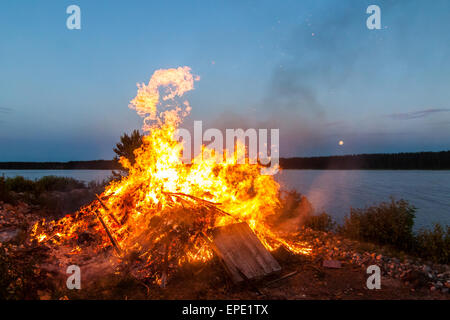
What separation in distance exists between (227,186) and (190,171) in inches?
56.4

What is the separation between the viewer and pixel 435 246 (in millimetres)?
9148

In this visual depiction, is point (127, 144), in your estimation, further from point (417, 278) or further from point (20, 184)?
point (417, 278)

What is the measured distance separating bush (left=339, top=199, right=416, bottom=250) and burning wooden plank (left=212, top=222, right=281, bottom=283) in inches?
229

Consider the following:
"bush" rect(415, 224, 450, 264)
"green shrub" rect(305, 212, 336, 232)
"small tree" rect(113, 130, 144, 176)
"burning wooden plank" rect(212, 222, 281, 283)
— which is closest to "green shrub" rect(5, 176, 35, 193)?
"small tree" rect(113, 130, 144, 176)

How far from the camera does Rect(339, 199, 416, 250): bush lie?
33.9ft

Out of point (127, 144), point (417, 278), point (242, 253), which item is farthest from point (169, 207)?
point (127, 144)

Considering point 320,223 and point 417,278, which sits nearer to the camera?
point 417,278

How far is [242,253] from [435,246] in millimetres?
7250

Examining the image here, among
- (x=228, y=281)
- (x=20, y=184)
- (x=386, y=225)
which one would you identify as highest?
(x=20, y=184)

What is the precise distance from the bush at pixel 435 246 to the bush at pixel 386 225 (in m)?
0.43

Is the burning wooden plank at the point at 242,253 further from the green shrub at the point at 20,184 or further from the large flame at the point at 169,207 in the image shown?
the green shrub at the point at 20,184

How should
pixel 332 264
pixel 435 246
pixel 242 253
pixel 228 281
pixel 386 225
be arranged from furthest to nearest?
pixel 386 225 < pixel 435 246 < pixel 332 264 < pixel 242 253 < pixel 228 281
